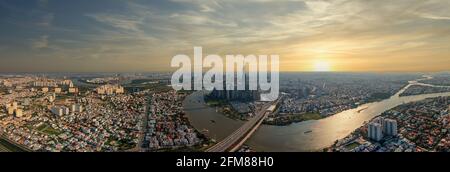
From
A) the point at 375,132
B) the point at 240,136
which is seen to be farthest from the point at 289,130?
the point at 375,132

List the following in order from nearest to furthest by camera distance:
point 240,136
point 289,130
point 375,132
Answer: point 375,132 → point 240,136 → point 289,130

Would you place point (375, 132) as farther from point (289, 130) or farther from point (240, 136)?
point (240, 136)

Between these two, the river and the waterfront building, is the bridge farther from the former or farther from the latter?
the waterfront building

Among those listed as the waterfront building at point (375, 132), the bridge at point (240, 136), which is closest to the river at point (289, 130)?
the bridge at point (240, 136)

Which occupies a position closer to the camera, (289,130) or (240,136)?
(240,136)
